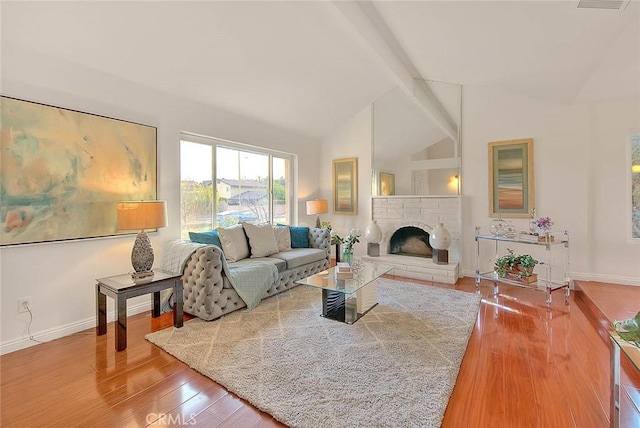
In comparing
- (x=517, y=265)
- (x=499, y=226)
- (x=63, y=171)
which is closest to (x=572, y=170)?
(x=499, y=226)

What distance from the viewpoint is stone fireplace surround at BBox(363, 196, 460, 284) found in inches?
178

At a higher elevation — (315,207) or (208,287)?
(315,207)

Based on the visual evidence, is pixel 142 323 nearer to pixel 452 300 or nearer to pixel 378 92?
pixel 452 300

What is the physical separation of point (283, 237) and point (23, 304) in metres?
2.79

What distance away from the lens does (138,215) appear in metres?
2.69

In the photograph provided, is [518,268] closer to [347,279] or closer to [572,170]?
[572,170]

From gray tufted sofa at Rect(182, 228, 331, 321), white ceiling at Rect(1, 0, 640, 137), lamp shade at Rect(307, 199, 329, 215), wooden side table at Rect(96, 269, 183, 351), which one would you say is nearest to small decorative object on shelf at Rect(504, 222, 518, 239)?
white ceiling at Rect(1, 0, 640, 137)

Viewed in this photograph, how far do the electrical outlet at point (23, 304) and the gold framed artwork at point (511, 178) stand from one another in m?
5.50

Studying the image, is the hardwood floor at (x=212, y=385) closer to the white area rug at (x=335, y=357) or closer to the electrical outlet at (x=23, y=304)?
the white area rug at (x=335, y=357)

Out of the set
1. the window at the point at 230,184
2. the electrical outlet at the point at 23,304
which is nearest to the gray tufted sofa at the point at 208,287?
the window at the point at 230,184

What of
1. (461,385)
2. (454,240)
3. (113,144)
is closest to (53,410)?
(113,144)

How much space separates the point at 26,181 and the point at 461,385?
145 inches

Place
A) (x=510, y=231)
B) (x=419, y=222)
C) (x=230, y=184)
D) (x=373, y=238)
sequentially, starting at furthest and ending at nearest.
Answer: (x=373, y=238), (x=419, y=222), (x=230, y=184), (x=510, y=231)

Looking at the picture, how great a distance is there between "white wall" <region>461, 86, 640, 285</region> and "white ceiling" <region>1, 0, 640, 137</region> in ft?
0.82
